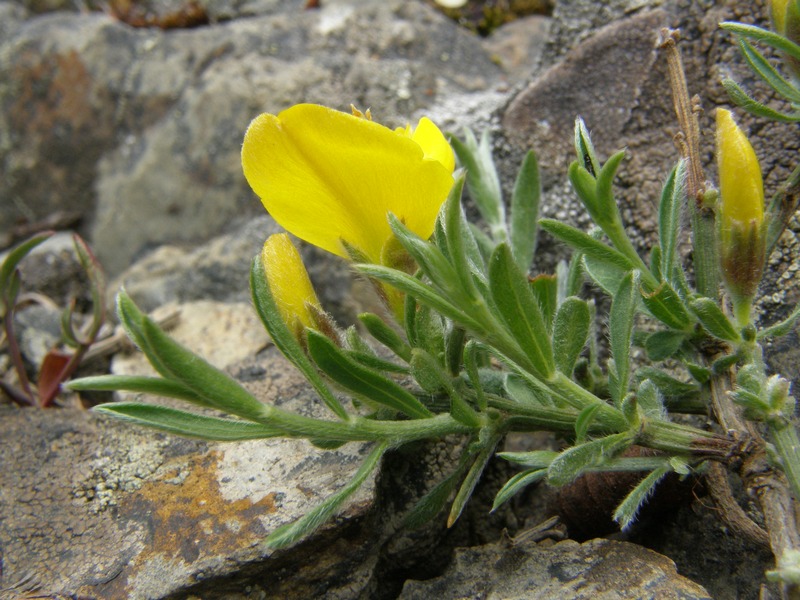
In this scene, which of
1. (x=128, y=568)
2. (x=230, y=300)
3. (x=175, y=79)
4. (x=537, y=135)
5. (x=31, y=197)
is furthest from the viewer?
(x=31, y=197)

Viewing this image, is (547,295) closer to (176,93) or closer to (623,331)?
(623,331)

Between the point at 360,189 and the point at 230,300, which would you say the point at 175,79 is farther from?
the point at 360,189

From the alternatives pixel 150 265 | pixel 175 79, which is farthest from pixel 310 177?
pixel 175 79

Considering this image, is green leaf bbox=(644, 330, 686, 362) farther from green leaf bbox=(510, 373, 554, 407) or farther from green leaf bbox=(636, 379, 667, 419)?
green leaf bbox=(510, 373, 554, 407)

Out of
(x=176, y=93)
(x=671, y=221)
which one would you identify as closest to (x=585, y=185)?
(x=671, y=221)

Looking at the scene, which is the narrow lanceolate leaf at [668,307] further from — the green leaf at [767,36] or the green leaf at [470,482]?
the green leaf at [767,36]

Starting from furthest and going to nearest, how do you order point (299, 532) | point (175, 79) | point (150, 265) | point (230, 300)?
point (175, 79)
point (150, 265)
point (230, 300)
point (299, 532)
